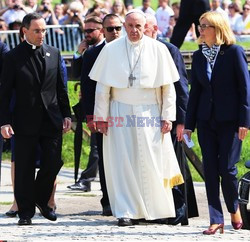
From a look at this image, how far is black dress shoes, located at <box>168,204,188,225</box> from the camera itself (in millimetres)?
10836

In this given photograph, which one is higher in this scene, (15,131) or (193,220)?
(15,131)

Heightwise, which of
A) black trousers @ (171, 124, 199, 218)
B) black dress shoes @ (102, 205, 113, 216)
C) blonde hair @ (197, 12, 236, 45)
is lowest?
black dress shoes @ (102, 205, 113, 216)

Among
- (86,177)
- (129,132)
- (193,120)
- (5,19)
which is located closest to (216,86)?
(193,120)

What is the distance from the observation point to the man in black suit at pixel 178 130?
10.9m

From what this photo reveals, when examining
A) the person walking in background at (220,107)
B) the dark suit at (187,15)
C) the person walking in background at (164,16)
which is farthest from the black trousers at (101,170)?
the person walking in background at (164,16)

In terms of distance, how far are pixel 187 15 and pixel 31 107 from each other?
266 inches

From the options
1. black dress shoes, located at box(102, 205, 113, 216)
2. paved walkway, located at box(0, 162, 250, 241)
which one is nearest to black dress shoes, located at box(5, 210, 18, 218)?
paved walkway, located at box(0, 162, 250, 241)

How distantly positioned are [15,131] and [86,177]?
3.09 m

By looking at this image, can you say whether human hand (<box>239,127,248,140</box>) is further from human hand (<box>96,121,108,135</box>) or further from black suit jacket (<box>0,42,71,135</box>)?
black suit jacket (<box>0,42,71,135</box>)

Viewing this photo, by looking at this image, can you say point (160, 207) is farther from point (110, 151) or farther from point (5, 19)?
point (5, 19)

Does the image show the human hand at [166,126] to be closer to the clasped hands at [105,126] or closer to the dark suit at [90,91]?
the clasped hands at [105,126]

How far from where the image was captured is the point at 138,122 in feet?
34.3

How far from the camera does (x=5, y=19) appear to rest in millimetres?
24562

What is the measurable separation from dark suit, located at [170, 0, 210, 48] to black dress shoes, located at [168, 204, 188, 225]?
6384 mm
